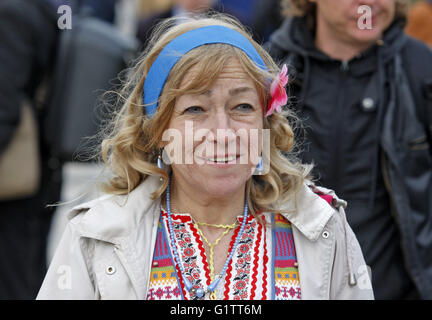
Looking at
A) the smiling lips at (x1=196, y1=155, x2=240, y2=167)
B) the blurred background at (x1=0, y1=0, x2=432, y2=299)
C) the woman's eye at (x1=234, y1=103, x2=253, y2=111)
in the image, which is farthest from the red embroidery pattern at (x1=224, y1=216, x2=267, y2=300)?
the blurred background at (x1=0, y1=0, x2=432, y2=299)

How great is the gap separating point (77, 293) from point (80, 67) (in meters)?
2.32

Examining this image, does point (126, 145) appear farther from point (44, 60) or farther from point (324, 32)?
point (44, 60)

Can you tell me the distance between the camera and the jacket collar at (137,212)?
8.32 ft

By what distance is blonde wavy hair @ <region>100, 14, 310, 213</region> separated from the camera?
2.62 m

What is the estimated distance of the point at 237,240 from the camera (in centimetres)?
267

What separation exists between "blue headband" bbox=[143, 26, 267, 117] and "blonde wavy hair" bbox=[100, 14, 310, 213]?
0.07 ft

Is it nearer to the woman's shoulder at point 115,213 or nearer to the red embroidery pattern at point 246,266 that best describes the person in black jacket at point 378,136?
the red embroidery pattern at point 246,266

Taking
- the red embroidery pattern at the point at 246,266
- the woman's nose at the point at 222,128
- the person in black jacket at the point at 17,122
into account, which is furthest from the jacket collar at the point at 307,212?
the person in black jacket at the point at 17,122

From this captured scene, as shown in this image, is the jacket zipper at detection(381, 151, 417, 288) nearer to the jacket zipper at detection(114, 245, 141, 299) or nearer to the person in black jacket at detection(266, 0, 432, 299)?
the person in black jacket at detection(266, 0, 432, 299)

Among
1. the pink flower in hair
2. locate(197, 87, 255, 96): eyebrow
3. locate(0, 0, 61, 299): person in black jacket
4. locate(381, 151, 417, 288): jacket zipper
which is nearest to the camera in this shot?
locate(197, 87, 255, 96): eyebrow

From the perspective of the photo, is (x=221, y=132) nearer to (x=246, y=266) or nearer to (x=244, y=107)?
(x=244, y=107)

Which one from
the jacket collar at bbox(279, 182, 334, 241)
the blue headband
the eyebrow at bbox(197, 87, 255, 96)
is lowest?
the jacket collar at bbox(279, 182, 334, 241)

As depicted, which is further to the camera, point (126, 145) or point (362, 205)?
point (362, 205)
